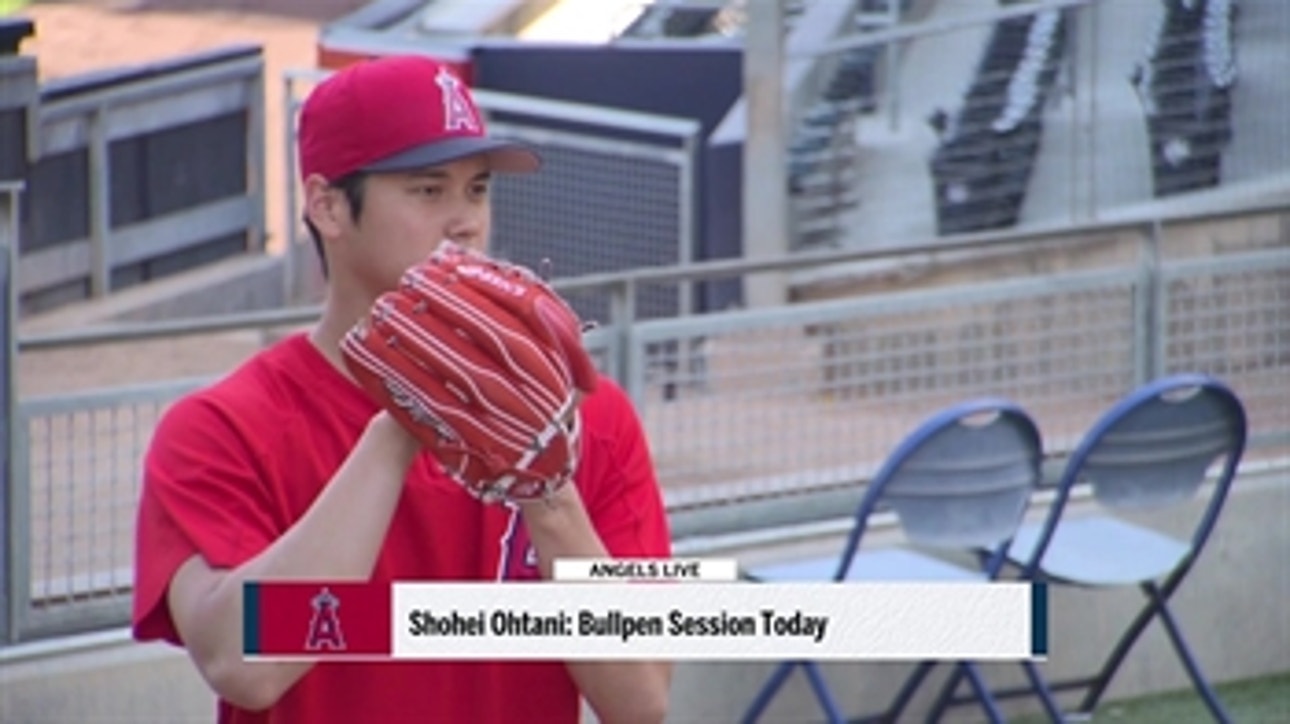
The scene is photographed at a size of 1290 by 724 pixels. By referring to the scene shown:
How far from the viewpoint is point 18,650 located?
394cm

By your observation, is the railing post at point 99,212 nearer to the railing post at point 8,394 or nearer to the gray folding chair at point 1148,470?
the railing post at point 8,394

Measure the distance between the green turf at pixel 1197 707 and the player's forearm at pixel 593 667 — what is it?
3.28 m

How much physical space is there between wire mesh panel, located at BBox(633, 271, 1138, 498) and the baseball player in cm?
255

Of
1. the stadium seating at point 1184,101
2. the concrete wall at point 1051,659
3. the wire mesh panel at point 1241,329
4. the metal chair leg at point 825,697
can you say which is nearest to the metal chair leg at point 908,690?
the concrete wall at point 1051,659

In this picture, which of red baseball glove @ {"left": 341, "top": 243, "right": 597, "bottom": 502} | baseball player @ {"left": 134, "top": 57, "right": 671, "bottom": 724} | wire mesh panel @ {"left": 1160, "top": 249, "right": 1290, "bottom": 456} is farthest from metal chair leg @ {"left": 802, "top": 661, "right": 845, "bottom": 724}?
red baseball glove @ {"left": 341, "top": 243, "right": 597, "bottom": 502}

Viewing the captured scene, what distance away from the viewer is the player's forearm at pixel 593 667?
1803 millimetres

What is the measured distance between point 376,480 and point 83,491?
7.63 feet

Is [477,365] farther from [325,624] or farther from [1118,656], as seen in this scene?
[1118,656]

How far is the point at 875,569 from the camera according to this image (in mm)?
4531

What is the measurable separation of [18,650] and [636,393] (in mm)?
1238

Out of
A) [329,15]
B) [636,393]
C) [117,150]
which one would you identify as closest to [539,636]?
[636,393]

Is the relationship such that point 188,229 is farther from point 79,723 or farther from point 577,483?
point 577,483

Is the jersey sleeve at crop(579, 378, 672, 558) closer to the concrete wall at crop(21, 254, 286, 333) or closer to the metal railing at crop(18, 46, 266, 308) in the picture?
the metal railing at crop(18, 46, 266, 308)

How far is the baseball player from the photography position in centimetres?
175
